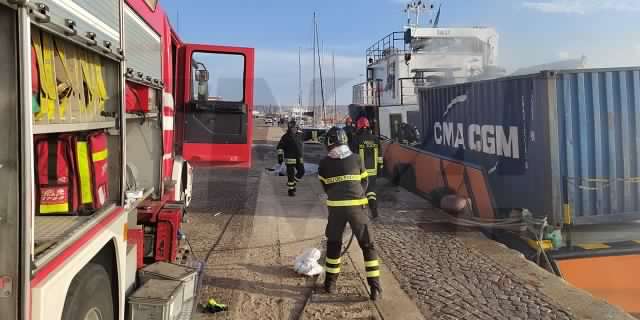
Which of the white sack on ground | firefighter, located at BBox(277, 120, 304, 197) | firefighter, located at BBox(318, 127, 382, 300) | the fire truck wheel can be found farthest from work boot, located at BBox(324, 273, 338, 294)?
firefighter, located at BBox(277, 120, 304, 197)

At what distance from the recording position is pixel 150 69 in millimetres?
4039

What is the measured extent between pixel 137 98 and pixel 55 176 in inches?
68.2

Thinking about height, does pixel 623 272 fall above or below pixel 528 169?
below

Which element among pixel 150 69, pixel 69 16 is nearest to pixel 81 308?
pixel 69 16

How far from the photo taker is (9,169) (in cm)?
160

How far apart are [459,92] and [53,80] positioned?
7.89m

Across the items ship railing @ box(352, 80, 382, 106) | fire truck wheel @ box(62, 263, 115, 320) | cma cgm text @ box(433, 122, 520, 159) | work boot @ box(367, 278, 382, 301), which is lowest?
work boot @ box(367, 278, 382, 301)

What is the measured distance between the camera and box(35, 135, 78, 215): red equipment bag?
2.34 metres

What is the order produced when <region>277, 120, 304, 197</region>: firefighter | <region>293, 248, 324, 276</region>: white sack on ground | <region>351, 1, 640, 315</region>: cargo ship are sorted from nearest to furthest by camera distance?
<region>293, 248, 324, 276</region>: white sack on ground < <region>351, 1, 640, 315</region>: cargo ship < <region>277, 120, 304, 197</region>: firefighter

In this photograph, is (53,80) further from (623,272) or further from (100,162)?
(623,272)

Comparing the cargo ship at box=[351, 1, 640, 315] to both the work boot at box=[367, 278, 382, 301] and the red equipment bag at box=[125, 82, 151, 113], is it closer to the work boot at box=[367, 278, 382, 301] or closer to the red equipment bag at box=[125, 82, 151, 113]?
the work boot at box=[367, 278, 382, 301]

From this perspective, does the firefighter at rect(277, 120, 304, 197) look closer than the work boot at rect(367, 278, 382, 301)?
No

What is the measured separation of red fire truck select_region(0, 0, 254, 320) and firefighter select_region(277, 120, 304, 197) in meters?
4.65

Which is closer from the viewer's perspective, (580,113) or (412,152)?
(580,113)
